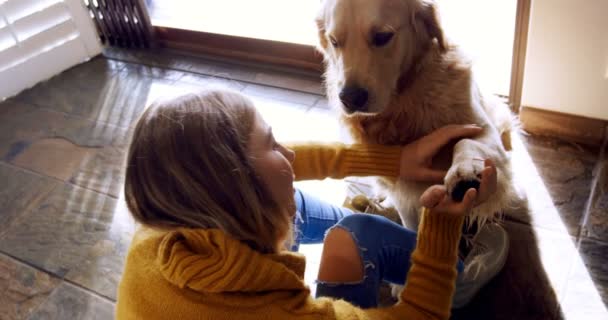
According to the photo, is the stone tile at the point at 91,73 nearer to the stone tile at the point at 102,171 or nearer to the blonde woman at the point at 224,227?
the stone tile at the point at 102,171

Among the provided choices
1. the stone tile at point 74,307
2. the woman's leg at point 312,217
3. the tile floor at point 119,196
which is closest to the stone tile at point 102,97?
the tile floor at point 119,196

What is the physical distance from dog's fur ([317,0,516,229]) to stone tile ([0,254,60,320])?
3.66 ft

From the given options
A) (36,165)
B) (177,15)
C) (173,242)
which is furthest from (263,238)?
(177,15)

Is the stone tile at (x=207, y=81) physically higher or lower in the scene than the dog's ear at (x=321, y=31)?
lower

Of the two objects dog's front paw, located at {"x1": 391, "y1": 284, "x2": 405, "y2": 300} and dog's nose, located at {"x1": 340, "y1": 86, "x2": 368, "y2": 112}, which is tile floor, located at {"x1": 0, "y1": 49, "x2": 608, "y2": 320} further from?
dog's nose, located at {"x1": 340, "y1": 86, "x2": 368, "y2": 112}

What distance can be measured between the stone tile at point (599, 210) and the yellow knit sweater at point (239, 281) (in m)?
0.78

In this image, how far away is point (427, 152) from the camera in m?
1.15

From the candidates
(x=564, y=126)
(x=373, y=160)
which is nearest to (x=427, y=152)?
(x=373, y=160)

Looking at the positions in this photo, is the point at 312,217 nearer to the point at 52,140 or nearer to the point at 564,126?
the point at 564,126

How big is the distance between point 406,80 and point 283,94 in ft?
3.66

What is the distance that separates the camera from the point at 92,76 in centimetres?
261

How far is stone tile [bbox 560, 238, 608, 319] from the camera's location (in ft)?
4.12

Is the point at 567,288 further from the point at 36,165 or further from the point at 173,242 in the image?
the point at 36,165

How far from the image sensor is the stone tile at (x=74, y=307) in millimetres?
1461
